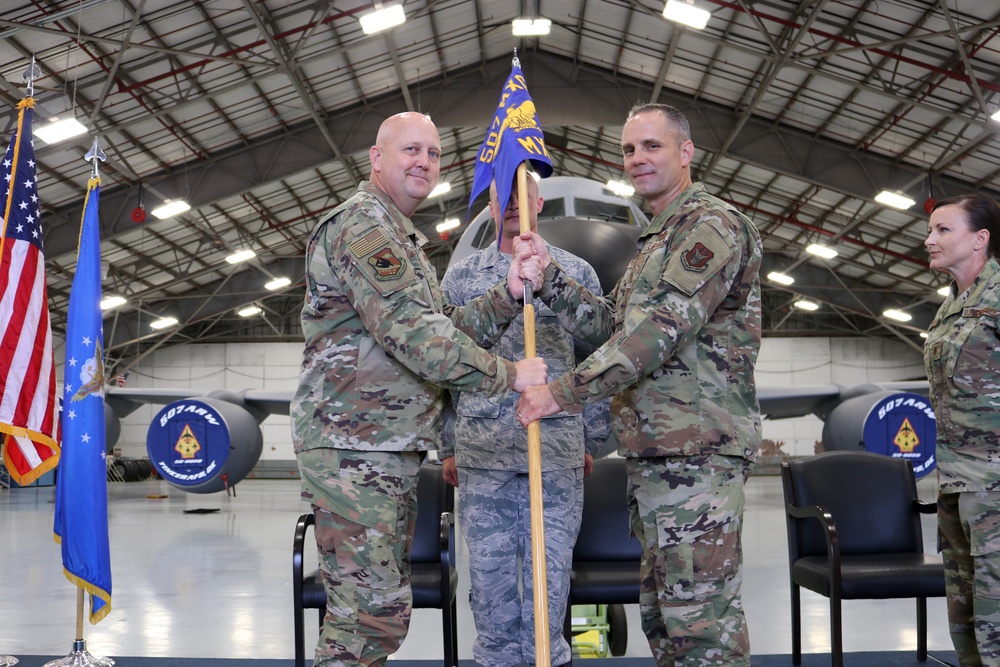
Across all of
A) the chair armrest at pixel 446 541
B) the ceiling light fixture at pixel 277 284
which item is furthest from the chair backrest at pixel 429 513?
the ceiling light fixture at pixel 277 284

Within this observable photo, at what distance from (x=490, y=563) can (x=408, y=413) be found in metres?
0.80

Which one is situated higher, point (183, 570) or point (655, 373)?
point (655, 373)

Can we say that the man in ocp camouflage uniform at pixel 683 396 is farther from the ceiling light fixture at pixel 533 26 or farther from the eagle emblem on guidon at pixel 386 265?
the ceiling light fixture at pixel 533 26

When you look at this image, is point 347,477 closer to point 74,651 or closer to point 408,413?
point 408,413

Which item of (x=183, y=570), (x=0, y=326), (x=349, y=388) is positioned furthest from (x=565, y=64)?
(x=349, y=388)

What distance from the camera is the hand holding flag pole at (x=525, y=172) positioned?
2221 millimetres

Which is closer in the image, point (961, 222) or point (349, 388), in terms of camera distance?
point (349, 388)

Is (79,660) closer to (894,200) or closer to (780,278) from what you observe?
(894,200)

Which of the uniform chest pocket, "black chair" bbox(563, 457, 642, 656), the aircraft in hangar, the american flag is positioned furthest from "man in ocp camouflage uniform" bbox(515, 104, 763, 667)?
the aircraft in hangar

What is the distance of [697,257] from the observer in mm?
2285

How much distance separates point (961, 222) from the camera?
9.53ft

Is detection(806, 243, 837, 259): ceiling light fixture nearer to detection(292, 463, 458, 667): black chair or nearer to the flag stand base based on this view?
detection(292, 463, 458, 667): black chair

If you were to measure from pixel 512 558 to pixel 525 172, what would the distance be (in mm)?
1339

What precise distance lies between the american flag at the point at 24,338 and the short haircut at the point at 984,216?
400 centimetres
